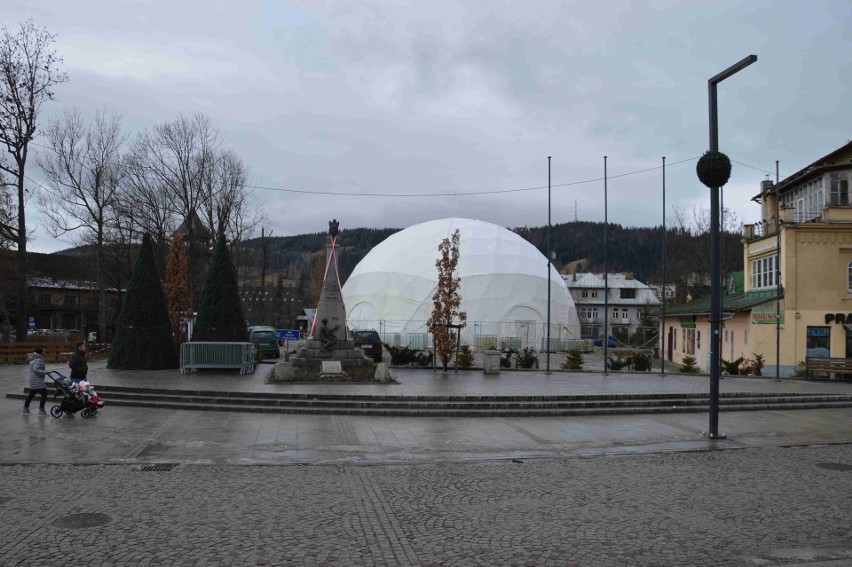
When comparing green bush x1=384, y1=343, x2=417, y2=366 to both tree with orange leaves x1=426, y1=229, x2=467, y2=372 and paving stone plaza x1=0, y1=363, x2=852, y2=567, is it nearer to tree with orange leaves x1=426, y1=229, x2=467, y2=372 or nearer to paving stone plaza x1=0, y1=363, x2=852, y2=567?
tree with orange leaves x1=426, y1=229, x2=467, y2=372

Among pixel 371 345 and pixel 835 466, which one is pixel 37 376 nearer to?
pixel 835 466

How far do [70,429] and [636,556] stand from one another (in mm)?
10998

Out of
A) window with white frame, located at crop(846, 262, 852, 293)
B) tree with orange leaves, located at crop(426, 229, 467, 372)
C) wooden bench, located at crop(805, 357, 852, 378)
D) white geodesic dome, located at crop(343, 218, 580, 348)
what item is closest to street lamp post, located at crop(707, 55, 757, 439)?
tree with orange leaves, located at crop(426, 229, 467, 372)

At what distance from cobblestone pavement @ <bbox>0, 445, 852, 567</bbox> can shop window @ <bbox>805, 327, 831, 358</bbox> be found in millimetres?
21879

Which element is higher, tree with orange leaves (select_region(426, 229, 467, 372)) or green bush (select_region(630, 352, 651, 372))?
tree with orange leaves (select_region(426, 229, 467, 372))

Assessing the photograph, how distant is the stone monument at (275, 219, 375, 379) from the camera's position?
21234 mm

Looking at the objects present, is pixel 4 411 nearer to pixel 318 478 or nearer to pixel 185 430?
pixel 185 430

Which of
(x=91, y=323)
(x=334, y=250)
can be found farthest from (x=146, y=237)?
(x=91, y=323)

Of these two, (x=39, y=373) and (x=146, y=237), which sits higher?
(x=146, y=237)

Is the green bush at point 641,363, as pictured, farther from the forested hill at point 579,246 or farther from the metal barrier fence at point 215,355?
the forested hill at point 579,246

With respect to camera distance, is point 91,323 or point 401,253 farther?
point 91,323

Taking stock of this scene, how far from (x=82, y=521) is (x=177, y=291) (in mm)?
23514

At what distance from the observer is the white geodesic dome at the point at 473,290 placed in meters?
49.6

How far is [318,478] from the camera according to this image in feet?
29.4
